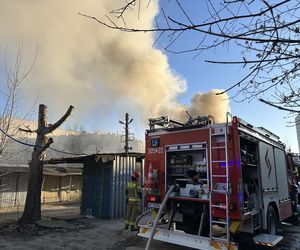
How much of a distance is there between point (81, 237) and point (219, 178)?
5086 mm

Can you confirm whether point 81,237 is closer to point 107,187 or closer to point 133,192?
point 133,192

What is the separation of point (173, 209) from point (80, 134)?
57.1m

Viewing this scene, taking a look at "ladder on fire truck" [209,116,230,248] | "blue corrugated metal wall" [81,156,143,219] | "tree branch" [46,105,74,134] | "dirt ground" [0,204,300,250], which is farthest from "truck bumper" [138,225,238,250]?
"blue corrugated metal wall" [81,156,143,219]

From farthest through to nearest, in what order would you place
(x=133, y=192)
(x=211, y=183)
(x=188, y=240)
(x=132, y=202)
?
(x=133, y=192) < (x=132, y=202) < (x=211, y=183) < (x=188, y=240)

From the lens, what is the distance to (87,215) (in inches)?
569

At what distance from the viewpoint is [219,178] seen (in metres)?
6.75

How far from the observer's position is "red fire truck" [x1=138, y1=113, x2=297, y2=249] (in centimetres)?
652

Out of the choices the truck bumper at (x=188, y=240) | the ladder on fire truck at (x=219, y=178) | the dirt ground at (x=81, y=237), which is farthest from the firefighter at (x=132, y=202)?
the ladder on fire truck at (x=219, y=178)

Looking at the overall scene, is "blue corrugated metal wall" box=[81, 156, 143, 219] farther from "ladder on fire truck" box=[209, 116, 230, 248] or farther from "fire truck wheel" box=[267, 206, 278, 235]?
"ladder on fire truck" box=[209, 116, 230, 248]

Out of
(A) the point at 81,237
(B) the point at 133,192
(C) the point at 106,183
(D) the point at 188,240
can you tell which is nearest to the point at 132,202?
(B) the point at 133,192

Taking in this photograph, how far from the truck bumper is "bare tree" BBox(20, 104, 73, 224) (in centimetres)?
531

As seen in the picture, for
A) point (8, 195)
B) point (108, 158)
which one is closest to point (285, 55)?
point (108, 158)

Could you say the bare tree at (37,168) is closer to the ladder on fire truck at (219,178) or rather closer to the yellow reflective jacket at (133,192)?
the yellow reflective jacket at (133,192)

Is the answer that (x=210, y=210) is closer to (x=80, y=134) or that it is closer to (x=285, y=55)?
(x=285, y=55)
